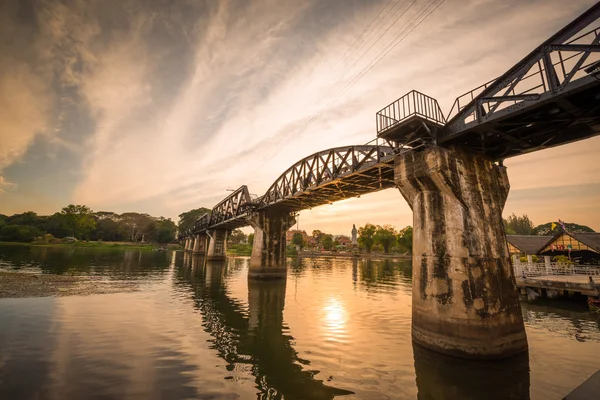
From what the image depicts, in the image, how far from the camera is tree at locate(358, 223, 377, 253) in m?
121

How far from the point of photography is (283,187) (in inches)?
1259

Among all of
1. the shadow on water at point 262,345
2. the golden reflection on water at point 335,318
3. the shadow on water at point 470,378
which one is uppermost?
the shadow on water at point 262,345

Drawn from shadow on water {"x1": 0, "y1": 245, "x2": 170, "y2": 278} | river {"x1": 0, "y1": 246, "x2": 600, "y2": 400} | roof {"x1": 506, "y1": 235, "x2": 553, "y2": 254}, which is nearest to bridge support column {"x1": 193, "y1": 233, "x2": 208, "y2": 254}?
shadow on water {"x1": 0, "y1": 245, "x2": 170, "y2": 278}

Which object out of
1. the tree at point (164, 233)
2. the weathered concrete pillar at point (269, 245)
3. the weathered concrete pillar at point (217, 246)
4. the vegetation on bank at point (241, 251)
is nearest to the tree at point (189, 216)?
the tree at point (164, 233)

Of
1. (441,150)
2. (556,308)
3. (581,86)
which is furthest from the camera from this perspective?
(556,308)

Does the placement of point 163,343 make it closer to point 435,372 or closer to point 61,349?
point 61,349

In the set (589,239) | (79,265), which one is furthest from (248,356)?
(79,265)

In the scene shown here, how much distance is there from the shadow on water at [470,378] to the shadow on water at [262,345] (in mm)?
3059

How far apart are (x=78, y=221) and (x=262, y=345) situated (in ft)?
479

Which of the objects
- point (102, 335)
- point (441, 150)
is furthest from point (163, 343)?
point (441, 150)

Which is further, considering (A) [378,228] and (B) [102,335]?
(A) [378,228]

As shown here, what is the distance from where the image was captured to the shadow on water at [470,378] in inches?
306

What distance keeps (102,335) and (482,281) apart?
16.5 m

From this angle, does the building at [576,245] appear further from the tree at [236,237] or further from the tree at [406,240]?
the tree at [236,237]
